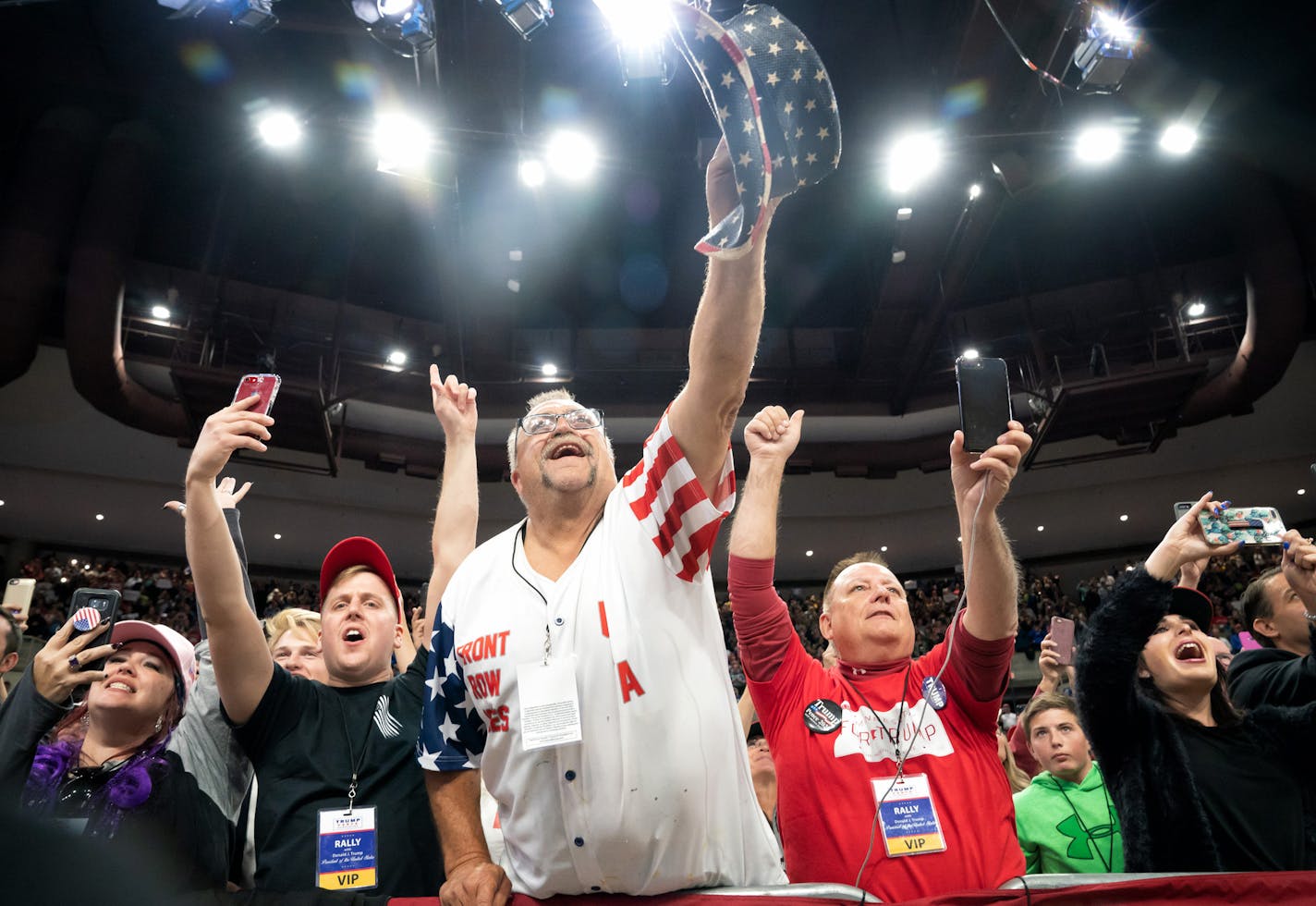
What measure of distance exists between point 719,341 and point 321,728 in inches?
53.6

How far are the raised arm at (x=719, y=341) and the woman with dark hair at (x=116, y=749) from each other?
134 centimetres

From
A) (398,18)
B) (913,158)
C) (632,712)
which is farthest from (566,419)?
(913,158)

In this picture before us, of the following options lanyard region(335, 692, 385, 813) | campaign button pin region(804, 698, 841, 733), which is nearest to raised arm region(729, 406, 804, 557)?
campaign button pin region(804, 698, 841, 733)

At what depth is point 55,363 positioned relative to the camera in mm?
9531

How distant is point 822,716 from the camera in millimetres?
2023

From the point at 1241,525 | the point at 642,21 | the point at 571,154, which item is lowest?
the point at 1241,525

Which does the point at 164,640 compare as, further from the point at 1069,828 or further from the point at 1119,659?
the point at 1069,828

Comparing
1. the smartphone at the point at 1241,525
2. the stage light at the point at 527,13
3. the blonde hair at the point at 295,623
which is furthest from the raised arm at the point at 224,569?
the stage light at the point at 527,13

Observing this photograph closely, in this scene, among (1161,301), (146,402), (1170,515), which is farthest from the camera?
(1170,515)

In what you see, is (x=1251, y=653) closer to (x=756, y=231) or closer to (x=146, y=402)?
(x=756, y=231)

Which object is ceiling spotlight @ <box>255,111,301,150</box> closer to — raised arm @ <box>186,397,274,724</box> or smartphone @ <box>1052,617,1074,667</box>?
raised arm @ <box>186,397,274,724</box>

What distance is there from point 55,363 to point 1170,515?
51.3 ft

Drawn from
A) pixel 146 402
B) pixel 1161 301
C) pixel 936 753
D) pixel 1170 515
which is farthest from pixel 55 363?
pixel 1170 515

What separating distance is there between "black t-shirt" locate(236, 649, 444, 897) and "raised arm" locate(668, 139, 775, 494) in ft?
3.61
